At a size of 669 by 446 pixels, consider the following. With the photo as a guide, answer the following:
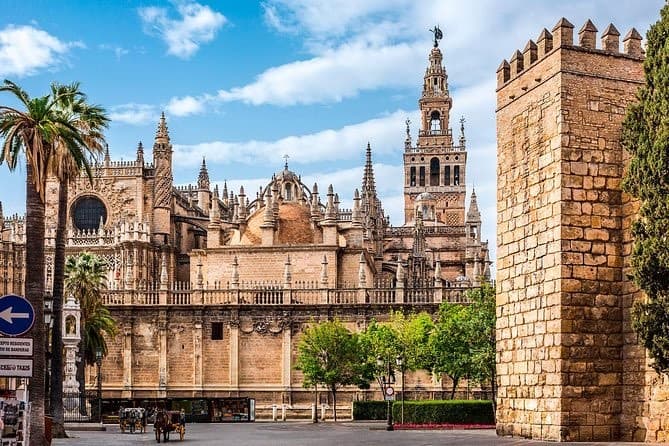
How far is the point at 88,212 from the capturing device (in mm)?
69750

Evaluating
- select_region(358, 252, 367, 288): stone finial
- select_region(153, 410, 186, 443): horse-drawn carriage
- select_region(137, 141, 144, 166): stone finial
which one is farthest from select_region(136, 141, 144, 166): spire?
select_region(153, 410, 186, 443): horse-drawn carriage

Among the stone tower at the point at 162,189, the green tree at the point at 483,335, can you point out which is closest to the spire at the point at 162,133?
the stone tower at the point at 162,189

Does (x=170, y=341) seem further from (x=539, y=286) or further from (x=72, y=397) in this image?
(x=539, y=286)

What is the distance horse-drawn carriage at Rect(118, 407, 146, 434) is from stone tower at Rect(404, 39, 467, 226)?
244ft

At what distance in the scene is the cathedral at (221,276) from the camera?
2181 inches

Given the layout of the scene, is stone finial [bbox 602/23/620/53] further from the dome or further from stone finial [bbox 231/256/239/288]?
the dome

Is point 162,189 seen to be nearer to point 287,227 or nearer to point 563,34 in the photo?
point 287,227

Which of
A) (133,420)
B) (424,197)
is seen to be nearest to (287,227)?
(133,420)

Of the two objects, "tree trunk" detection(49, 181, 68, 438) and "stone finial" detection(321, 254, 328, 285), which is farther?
"stone finial" detection(321, 254, 328, 285)

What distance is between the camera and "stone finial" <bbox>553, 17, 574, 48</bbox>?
19.6 metres

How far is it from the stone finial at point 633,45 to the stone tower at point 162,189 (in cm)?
4994

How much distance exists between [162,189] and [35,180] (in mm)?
45932

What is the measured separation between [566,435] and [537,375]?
4.28 ft

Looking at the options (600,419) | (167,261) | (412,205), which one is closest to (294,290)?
(167,261)
